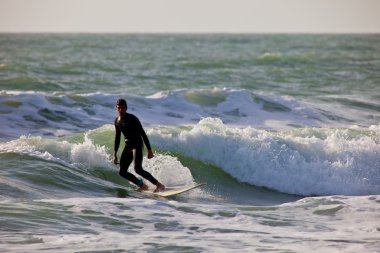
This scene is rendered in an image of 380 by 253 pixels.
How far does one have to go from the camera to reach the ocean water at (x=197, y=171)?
1025cm

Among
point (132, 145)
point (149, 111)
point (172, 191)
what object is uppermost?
point (149, 111)

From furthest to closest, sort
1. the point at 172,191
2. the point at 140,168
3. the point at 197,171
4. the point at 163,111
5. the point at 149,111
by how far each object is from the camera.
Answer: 1. the point at 163,111
2. the point at 149,111
3. the point at 197,171
4. the point at 172,191
5. the point at 140,168

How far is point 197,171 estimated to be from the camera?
16422 mm

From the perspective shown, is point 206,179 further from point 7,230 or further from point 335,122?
point 335,122

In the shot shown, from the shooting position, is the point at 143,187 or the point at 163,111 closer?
the point at 143,187

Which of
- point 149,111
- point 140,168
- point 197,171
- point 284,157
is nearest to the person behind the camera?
point 140,168

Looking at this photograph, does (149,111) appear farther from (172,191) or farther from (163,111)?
(172,191)

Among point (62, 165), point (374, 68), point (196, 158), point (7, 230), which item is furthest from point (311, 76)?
point (7, 230)

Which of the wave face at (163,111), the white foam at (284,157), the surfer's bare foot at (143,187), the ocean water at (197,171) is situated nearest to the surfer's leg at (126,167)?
the surfer's bare foot at (143,187)

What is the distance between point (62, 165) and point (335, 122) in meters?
10.8

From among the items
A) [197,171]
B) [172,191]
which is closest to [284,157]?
[197,171]

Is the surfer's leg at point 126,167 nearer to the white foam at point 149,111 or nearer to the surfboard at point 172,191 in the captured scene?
the surfboard at point 172,191

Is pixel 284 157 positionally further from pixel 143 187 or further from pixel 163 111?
pixel 163 111

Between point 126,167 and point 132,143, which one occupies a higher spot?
point 132,143
